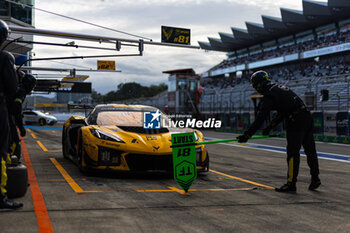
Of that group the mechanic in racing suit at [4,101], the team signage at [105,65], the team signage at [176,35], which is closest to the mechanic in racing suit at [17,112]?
the mechanic in racing suit at [4,101]

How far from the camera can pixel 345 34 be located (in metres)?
49.6

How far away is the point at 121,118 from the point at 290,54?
53.5 metres

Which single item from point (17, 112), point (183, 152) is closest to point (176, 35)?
point (183, 152)

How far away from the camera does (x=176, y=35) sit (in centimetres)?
1695

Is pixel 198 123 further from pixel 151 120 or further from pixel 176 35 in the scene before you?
pixel 151 120

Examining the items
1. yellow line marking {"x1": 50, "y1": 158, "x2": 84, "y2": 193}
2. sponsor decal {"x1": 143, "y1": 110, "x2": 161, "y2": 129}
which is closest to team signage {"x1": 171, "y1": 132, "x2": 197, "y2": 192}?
yellow line marking {"x1": 50, "y1": 158, "x2": 84, "y2": 193}

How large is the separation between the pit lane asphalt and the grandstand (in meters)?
18.0

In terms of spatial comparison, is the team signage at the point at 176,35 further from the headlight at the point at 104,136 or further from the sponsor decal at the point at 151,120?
the headlight at the point at 104,136

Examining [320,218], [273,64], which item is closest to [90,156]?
[320,218]

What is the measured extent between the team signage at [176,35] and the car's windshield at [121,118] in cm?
954

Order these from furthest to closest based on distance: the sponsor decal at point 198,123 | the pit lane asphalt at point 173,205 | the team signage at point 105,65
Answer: the sponsor decal at point 198,123 → the team signage at point 105,65 → the pit lane asphalt at point 173,205

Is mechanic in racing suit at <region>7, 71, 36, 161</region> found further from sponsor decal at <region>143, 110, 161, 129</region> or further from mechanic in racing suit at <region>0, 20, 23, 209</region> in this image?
sponsor decal at <region>143, 110, 161, 129</region>

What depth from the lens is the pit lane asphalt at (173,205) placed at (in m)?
3.59

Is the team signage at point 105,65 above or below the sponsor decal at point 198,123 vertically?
above
